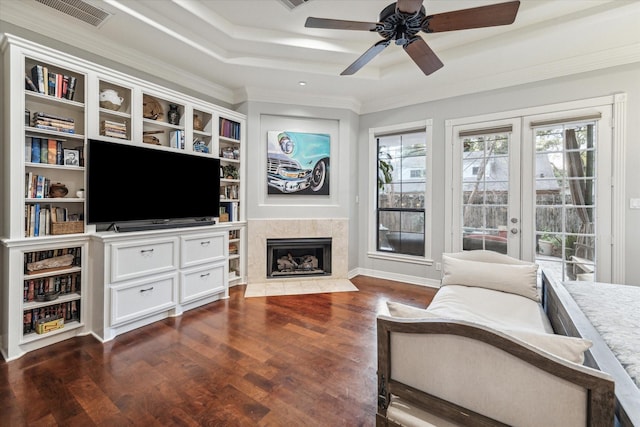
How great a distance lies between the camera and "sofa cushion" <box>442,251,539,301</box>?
230 centimetres

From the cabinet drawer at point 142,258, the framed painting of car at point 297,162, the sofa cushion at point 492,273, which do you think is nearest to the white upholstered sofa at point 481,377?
the sofa cushion at point 492,273

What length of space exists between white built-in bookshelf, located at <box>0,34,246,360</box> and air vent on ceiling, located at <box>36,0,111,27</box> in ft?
Result: 1.36

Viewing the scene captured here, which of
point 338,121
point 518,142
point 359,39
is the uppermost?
point 359,39

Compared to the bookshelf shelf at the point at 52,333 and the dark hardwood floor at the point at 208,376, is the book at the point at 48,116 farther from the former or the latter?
the dark hardwood floor at the point at 208,376

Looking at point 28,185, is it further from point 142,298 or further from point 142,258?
point 142,298

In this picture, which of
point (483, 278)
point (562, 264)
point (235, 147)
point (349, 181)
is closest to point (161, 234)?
point (235, 147)

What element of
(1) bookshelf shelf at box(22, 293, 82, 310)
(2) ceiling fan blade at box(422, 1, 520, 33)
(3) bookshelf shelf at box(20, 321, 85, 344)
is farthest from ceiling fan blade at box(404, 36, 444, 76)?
(3) bookshelf shelf at box(20, 321, 85, 344)

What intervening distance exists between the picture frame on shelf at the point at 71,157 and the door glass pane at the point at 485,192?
433 centimetres

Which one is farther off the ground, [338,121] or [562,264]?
[338,121]

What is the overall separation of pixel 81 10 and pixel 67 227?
6.14 feet

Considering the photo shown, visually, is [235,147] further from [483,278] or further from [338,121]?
[483,278]

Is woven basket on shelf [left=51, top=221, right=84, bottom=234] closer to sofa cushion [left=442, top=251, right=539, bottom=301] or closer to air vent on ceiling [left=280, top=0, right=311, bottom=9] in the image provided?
air vent on ceiling [left=280, top=0, right=311, bottom=9]

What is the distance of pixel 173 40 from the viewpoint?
114 inches

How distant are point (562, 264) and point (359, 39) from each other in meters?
3.45
